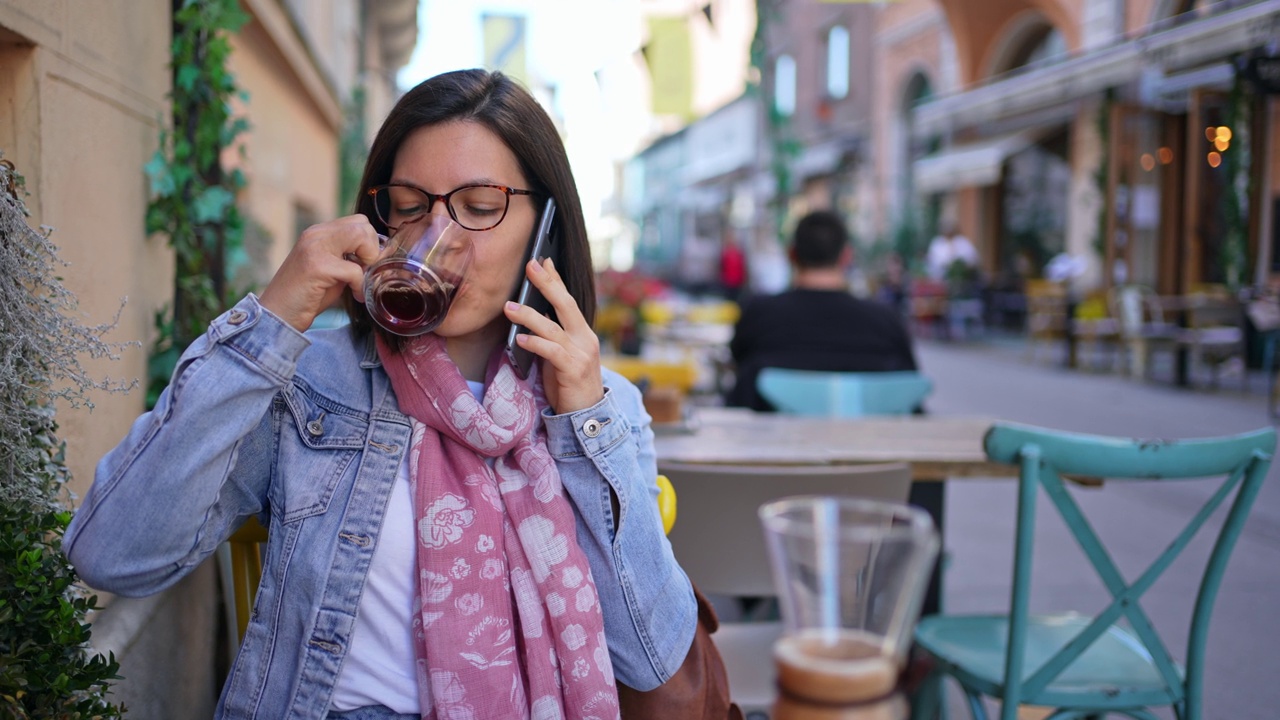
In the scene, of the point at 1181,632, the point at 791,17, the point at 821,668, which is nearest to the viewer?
the point at 821,668

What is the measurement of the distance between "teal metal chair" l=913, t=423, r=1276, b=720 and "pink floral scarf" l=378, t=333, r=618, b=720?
0.92m

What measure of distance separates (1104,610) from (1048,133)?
1575 cm

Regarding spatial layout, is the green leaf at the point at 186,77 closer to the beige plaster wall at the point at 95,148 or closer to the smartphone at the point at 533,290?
the beige plaster wall at the point at 95,148

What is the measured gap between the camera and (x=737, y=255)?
14367 mm

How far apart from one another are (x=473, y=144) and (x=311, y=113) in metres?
6.28

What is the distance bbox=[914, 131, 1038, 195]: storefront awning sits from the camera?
50.5 ft

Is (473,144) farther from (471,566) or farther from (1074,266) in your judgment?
(1074,266)

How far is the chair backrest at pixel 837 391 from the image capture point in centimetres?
371

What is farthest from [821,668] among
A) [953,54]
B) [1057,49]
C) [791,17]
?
[791,17]

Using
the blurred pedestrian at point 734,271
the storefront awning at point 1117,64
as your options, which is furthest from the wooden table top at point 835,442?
the blurred pedestrian at point 734,271

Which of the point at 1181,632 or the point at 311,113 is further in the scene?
the point at 311,113

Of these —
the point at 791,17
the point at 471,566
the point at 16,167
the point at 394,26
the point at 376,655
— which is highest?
the point at 791,17

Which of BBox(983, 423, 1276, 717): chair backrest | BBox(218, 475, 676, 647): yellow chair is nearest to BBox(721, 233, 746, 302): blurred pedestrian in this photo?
BBox(983, 423, 1276, 717): chair backrest

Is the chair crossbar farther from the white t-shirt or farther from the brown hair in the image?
the white t-shirt
